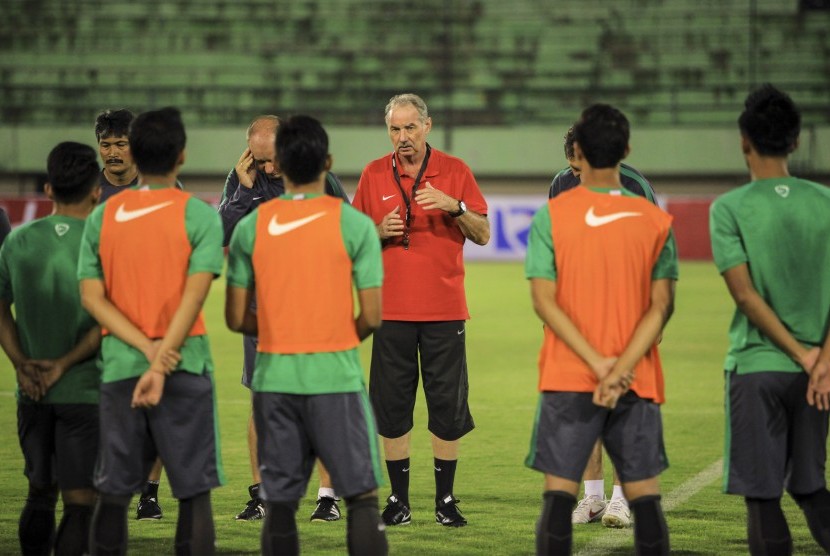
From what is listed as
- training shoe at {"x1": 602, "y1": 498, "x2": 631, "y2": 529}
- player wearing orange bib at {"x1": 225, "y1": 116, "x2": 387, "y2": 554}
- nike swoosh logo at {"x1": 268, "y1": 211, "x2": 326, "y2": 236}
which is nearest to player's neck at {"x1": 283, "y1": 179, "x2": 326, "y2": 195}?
player wearing orange bib at {"x1": 225, "y1": 116, "x2": 387, "y2": 554}

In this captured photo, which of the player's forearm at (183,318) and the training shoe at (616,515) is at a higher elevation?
the player's forearm at (183,318)

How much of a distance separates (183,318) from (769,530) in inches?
90.0

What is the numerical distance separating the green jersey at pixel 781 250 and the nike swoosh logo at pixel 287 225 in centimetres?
145

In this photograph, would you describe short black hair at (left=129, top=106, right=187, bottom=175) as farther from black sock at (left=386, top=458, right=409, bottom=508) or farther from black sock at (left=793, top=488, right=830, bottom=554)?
black sock at (left=793, top=488, right=830, bottom=554)

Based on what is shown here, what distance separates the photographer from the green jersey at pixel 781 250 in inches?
181

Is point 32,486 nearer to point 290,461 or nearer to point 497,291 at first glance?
point 290,461

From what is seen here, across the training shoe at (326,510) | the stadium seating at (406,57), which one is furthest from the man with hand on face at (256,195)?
the stadium seating at (406,57)

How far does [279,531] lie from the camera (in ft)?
14.9

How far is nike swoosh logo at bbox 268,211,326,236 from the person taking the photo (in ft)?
14.8

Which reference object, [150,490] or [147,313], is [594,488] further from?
[147,313]

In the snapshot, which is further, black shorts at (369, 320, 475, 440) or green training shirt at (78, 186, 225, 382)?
black shorts at (369, 320, 475, 440)

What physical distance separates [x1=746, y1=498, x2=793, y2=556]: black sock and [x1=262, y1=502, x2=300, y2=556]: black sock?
1.71m

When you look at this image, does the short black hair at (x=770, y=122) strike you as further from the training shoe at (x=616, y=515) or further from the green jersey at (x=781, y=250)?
the training shoe at (x=616, y=515)

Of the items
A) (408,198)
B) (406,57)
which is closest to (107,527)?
(408,198)
